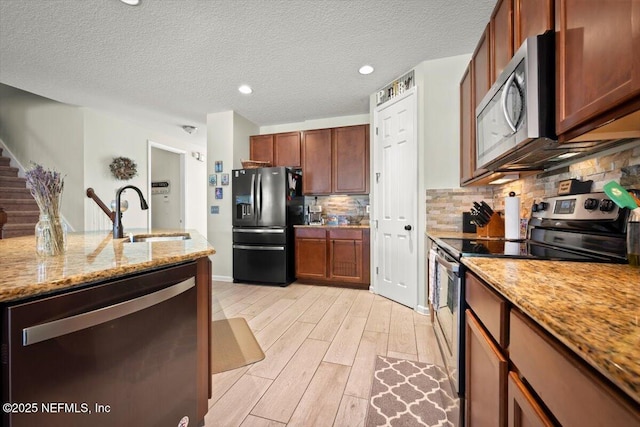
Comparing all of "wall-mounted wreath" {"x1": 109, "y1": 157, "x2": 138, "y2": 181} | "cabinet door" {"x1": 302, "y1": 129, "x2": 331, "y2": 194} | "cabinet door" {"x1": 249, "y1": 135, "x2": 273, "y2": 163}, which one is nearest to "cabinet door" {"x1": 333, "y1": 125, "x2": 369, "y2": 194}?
"cabinet door" {"x1": 302, "y1": 129, "x2": 331, "y2": 194}

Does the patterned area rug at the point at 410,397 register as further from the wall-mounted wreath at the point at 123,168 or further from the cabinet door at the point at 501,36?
the wall-mounted wreath at the point at 123,168

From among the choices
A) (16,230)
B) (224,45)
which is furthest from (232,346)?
(16,230)

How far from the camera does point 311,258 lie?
3941mm

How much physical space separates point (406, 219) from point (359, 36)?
1816 millimetres

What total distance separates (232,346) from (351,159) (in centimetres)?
287

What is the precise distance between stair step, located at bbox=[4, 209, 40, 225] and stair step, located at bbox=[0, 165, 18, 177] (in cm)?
A: 68

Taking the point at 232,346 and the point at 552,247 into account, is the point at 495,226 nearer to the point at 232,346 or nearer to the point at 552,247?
the point at 552,247

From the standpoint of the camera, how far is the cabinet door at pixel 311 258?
388 centimetres

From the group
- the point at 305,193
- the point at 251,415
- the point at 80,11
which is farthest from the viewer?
the point at 305,193

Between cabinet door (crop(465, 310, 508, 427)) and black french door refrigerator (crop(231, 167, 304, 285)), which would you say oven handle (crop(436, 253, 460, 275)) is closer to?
cabinet door (crop(465, 310, 508, 427))

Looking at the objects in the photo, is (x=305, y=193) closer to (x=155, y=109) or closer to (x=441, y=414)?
(x=155, y=109)

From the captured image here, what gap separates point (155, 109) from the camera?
409cm

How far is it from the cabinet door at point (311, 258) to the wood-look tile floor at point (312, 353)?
0.45m

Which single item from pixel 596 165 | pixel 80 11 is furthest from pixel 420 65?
pixel 80 11
